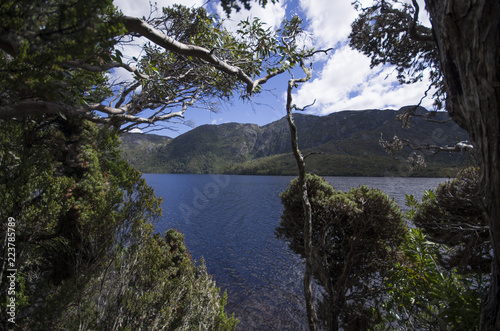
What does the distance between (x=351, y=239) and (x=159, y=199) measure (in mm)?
6846

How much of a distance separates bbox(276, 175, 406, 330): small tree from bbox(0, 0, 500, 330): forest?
5cm

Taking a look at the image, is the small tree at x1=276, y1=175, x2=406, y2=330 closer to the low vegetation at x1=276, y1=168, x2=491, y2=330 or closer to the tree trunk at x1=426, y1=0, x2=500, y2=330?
the low vegetation at x1=276, y1=168, x2=491, y2=330

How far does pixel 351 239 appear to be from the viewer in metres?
7.80

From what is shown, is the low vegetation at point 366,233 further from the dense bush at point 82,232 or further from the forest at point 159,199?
the dense bush at point 82,232

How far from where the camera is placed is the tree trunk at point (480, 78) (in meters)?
1.33


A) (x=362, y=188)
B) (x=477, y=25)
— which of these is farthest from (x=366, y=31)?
(x=477, y=25)

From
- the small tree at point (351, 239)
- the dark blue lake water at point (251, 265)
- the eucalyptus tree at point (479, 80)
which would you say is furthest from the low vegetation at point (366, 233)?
the dark blue lake water at point (251, 265)

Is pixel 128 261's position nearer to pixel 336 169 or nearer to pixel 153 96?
pixel 153 96

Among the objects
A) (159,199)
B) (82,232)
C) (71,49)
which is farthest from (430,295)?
(82,232)

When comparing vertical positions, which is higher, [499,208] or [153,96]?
[153,96]

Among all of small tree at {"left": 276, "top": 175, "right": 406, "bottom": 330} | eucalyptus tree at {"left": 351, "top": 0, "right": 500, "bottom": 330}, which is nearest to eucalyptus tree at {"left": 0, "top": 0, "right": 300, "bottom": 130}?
eucalyptus tree at {"left": 351, "top": 0, "right": 500, "bottom": 330}

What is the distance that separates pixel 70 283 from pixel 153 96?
17.7ft

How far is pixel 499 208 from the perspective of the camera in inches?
59.8

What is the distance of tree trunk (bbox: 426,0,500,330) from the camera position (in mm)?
1330
